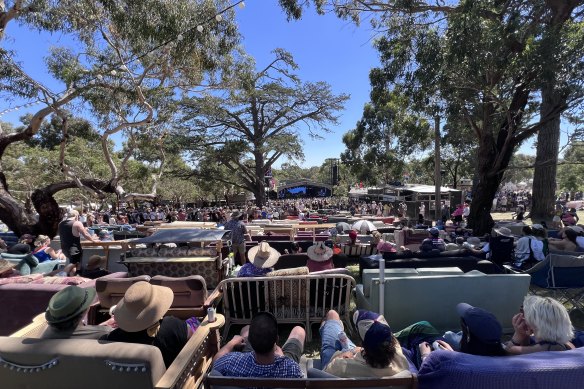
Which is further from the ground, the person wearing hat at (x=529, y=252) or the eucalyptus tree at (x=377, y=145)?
the eucalyptus tree at (x=377, y=145)

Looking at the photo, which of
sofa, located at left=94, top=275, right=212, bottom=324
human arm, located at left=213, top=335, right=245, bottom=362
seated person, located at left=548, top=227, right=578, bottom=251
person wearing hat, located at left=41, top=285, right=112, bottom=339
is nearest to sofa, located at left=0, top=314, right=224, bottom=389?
person wearing hat, located at left=41, top=285, right=112, bottom=339

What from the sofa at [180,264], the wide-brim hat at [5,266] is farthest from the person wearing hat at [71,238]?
the sofa at [180,264]

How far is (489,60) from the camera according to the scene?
1010cm

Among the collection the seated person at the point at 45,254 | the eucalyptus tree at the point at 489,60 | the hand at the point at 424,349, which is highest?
the eucalyptus tree at the point at 489,60

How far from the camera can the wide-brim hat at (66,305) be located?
238 cm

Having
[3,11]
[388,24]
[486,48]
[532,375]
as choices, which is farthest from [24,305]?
[388,24]

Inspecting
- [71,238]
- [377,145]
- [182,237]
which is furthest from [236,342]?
[377,145]

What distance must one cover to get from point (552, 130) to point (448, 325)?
1538cm

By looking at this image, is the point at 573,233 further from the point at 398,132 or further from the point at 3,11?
the point at 398,132

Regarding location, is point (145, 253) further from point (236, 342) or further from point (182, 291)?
point (236, 342)

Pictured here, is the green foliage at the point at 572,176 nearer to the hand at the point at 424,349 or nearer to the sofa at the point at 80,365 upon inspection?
the hand at the point at 424,349

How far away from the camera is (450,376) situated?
208cm

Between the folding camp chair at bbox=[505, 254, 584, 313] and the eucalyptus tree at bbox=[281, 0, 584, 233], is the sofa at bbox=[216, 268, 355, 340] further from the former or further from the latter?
the eucalyptus tree at bbox=[281, 0, 584, 233]

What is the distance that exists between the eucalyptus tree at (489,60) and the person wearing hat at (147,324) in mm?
10283
